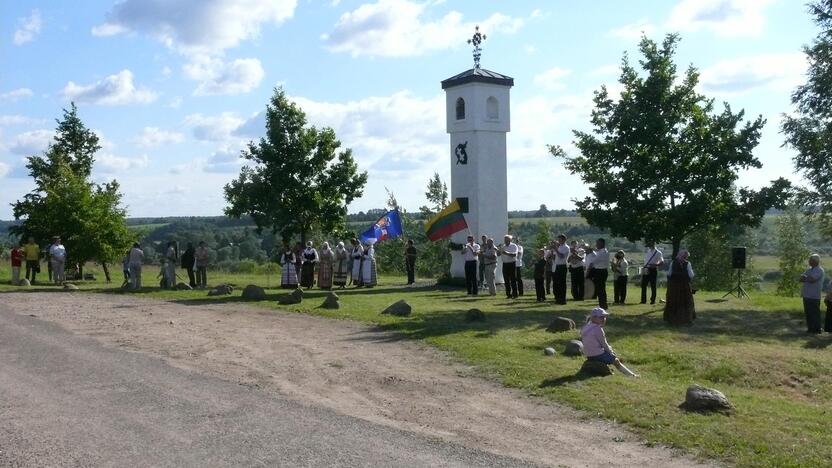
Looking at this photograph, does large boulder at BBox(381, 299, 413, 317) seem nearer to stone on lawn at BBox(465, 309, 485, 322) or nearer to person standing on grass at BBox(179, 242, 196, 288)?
stone on lawn at BBox(465, 309, 485, 322)

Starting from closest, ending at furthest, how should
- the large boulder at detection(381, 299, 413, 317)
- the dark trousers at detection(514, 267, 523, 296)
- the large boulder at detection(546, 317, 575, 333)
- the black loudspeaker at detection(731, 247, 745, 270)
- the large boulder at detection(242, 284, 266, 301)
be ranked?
the large boulder at detection(546, 317, 575, 333), the large boulder at detection(381, 299, 413, 317), the large boulder at detection(242, 284, 266, 301), the dark trousers at detection(514, 267, 523, 296), the black loudspeaker at detection(731, 247, 745, 270)

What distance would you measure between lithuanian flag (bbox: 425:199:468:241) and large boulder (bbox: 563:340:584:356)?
614 inches

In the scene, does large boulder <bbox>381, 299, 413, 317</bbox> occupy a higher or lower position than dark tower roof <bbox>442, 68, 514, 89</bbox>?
lower

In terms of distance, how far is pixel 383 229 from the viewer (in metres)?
31.4

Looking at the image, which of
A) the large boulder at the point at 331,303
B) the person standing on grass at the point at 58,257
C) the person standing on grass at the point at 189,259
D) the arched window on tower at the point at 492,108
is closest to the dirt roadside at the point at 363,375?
the large boulder at the point at 331,303

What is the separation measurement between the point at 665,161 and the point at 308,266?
12538mm

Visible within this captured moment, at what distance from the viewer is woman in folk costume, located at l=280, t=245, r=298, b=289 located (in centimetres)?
2933

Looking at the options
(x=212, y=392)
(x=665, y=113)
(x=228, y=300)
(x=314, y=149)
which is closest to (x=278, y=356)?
(x=212, y=392)

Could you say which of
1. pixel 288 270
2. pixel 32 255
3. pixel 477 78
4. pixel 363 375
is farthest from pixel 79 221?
pixel 363 375

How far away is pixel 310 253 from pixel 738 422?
20618mm

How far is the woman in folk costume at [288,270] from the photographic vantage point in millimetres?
29328

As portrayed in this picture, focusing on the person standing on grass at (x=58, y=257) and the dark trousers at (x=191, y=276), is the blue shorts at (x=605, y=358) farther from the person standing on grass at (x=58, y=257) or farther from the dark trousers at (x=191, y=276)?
the person standing on grass at (x=58, y=257)

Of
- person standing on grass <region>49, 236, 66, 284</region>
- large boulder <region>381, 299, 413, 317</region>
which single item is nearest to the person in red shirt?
person standing on grass <region>49, 236, 66, 284</region>

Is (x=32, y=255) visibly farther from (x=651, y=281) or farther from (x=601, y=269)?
(x=651, y=281)
